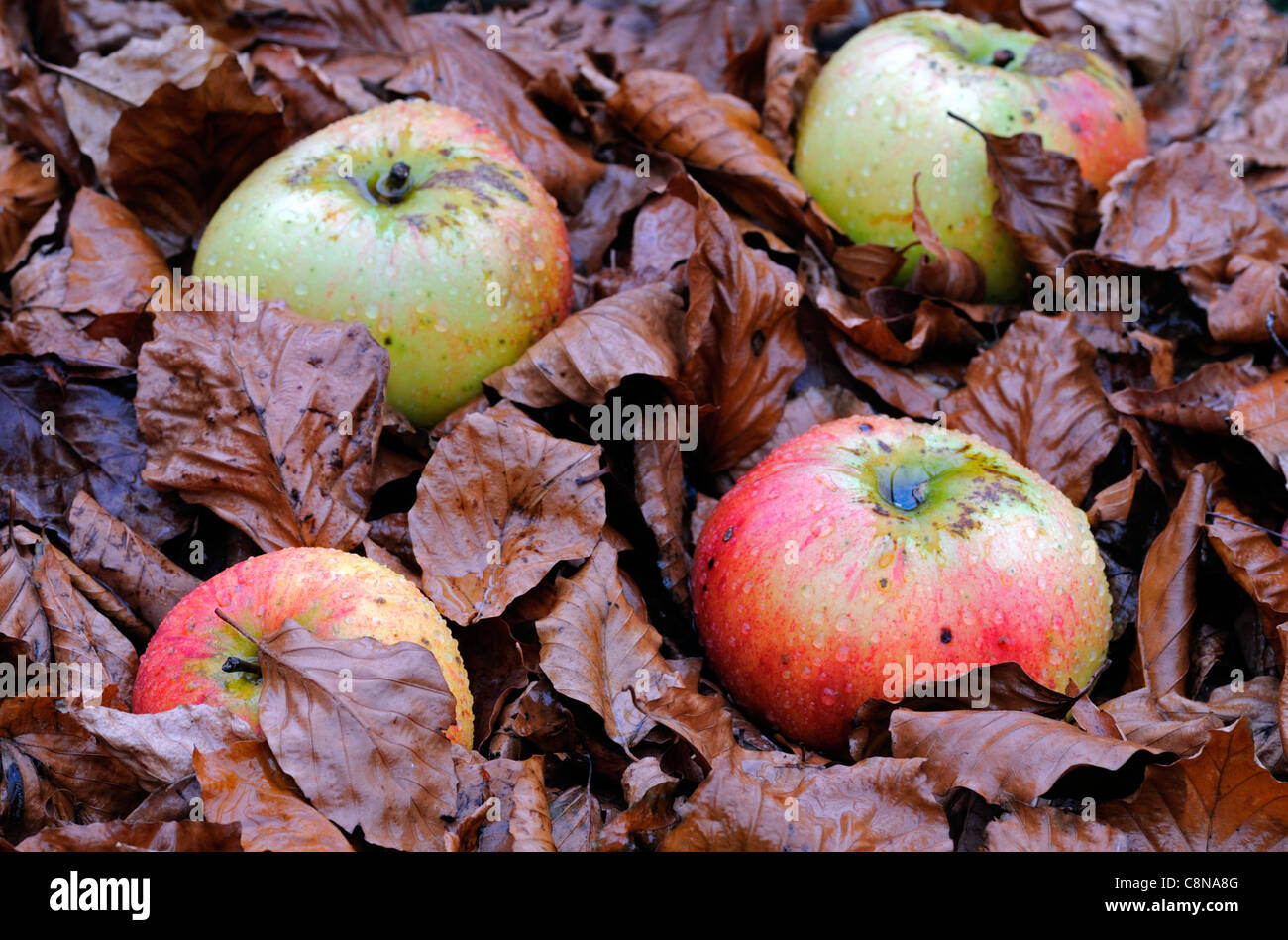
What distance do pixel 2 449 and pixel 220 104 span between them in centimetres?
94

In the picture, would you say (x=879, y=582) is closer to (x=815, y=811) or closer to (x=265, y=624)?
(x=815, y=811)

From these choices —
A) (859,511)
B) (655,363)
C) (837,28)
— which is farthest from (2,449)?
(837,28)

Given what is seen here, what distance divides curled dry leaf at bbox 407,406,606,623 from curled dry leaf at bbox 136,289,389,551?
7.0 inches

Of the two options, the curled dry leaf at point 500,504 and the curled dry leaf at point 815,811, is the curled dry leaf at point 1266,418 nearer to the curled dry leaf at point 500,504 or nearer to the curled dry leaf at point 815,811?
the curled dry leaf at point 815,811

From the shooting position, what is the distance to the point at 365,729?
1598mm

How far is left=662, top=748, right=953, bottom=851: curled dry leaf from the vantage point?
1.56 m

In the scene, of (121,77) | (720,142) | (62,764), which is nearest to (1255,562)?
(720,142)

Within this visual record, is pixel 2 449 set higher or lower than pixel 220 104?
lower

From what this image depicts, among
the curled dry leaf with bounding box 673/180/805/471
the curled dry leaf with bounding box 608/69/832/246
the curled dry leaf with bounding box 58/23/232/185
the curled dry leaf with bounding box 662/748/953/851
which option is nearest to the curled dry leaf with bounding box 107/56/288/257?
the curled dry leaf with bounding box 58/23/232/185

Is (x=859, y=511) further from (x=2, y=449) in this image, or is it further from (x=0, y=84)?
(x=0, y=84)

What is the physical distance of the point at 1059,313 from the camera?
2693 millimetres

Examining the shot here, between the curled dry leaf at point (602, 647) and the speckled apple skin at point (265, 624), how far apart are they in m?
0.17

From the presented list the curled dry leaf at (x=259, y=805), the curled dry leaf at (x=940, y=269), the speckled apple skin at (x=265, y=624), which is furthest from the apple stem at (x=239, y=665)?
the curled dry leaf at (x=940, y=269)

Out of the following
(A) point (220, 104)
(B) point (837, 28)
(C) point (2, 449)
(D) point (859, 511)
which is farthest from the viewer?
(B) point (837, 28)
